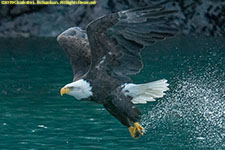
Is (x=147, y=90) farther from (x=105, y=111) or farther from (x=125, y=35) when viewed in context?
(x=105, y=111)

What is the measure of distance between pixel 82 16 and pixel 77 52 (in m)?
17.7

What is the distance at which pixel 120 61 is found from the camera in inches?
312

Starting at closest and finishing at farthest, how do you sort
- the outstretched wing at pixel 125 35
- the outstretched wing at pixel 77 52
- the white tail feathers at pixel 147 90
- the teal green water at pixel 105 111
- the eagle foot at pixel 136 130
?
the outstretched wing at pixel 125 35 → the white tail feathers at pixel 147 90 → the eagle foot at pixel 136 130 → the outstretched wing at pixel 77 52 → the teal green water at pixel 105 111

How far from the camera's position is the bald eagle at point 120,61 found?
759cm

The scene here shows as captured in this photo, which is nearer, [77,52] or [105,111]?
[77,52]

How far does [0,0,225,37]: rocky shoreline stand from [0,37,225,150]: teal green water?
455cm

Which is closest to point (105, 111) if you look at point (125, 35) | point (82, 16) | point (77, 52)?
point (77, 52)

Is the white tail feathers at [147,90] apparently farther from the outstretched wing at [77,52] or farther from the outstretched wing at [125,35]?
the outstretched wing at [77,52]

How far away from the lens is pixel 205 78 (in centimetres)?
1645

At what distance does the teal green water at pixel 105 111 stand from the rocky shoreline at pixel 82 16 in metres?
4.55

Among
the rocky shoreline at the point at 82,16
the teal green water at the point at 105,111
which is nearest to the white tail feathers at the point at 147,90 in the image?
the teal green water at the point at 105,111

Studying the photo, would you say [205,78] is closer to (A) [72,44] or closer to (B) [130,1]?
(A) [72,44]

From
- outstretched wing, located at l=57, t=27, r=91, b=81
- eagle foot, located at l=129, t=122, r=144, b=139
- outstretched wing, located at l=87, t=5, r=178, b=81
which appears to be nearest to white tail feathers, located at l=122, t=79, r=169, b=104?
outstretched wing, located at l=87, t=5, r=178, b=81

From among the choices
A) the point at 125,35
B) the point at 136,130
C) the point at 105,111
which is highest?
the point at 125,35
